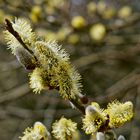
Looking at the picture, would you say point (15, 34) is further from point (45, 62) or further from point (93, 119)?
point (93, 119)

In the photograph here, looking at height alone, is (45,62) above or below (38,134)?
above

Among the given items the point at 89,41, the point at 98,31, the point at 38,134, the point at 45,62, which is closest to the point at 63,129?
the point at 38,134

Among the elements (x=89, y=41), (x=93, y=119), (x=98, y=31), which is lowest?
(x=93, y=119)

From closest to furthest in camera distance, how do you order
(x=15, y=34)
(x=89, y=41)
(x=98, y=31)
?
(x=15, y=34) → (x=98, y=31) → (x=89, y=41)

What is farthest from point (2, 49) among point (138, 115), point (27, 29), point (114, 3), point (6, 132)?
point (27, 29)

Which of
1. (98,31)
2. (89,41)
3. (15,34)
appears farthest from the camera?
(89,41)
